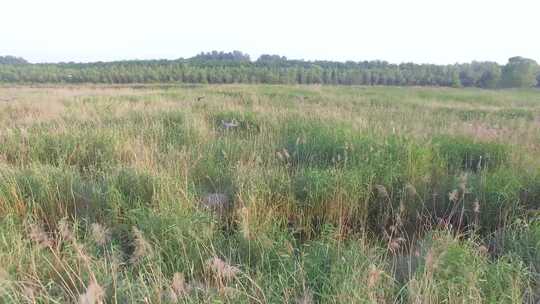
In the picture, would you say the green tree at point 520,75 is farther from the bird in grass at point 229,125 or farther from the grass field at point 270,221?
the bird in grass at point 229,125

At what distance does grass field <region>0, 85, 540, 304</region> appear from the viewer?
174cm

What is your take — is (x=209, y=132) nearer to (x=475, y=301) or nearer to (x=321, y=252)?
(x=321, y=252)

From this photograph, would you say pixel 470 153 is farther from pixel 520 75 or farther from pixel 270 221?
pixel 520 75

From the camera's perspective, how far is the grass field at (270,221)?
5.72 ft

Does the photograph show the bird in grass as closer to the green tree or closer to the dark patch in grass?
the dark patch in grass

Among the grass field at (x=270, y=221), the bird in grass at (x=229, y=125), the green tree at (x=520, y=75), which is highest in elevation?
the green tree at (x=520, y=75)

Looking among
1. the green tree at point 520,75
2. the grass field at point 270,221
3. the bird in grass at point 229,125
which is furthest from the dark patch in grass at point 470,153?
the green tree at point 520,75

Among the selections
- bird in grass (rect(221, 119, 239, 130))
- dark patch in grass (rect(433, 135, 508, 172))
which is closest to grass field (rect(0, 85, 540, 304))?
dark patch in grass (rect(433, 135, 508, 172))

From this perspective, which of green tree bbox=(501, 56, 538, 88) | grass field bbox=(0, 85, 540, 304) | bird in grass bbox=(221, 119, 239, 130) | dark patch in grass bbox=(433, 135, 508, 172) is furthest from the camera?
green tree bbox=(501, 56, 538, 88)

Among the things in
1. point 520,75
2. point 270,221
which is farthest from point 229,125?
point 520,75

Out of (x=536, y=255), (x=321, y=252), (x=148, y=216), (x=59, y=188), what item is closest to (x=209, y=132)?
(x=59, y=188)

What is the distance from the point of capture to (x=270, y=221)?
2471mm

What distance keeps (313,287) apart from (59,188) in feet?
7.78

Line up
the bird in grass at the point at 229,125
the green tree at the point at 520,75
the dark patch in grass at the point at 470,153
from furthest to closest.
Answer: the green tree at the point at 520,75, the bird in grass at the point at 229,125, the dark patch in grass at the point at 470,153
